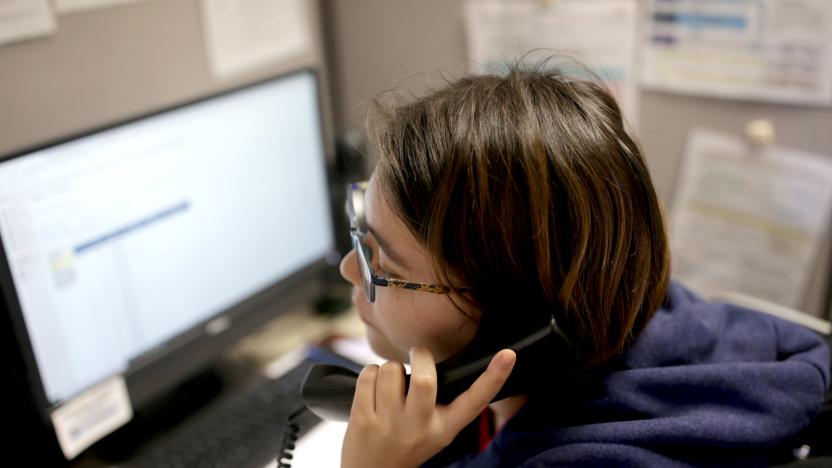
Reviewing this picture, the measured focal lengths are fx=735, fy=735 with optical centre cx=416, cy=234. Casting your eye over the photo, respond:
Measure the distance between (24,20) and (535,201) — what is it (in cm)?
67

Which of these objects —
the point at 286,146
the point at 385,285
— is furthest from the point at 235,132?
the point at 385,285

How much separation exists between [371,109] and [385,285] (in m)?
0.19

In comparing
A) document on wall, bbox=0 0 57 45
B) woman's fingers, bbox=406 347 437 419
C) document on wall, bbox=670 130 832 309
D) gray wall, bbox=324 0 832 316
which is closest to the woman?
woman's fingers, bbox=406 347 437 419

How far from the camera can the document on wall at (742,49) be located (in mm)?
979

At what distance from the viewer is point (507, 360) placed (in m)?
0.64

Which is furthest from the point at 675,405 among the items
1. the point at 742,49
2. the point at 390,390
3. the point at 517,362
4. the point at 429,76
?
the point at 742,49

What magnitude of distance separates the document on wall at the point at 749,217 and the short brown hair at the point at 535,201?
48cm

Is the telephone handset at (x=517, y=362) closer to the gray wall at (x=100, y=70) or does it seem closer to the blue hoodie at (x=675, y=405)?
the blue hoodie at (x=675, y=405)

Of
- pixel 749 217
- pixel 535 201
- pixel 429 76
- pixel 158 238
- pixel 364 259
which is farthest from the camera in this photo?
pixel 749 217

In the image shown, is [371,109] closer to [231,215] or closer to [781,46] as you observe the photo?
[231,215]

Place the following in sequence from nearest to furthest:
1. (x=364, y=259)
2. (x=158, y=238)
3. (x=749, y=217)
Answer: (x=364, y=259), (x=158, y=238), (x=749, y=217)

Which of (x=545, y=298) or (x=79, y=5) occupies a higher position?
(x=79, y=5)

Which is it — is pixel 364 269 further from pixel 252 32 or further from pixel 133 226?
pixel 252 32

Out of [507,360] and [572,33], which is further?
[572,33]
